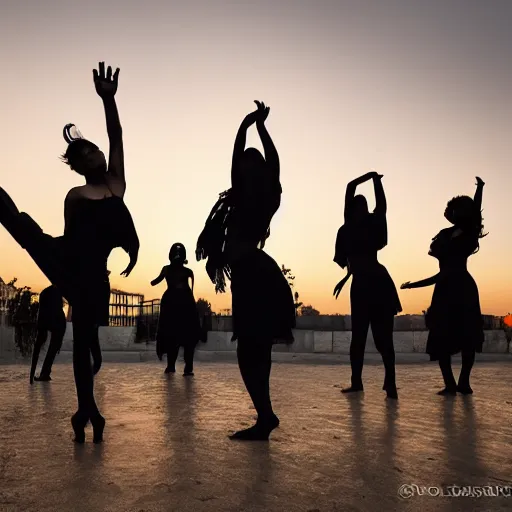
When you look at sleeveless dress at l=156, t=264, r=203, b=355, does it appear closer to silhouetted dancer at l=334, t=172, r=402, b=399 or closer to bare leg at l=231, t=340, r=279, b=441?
silhouetted dancer at l=334, t=172, r=402, b=399

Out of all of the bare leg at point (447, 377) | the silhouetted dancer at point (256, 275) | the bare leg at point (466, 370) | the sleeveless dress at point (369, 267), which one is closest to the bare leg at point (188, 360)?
the sleeveless dress at point (369, 267)

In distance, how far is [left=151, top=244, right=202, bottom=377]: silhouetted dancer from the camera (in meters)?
9.73

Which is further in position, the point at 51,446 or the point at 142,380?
the point at 142,380

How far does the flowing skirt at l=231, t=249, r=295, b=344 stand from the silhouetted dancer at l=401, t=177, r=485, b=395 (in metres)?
3.11

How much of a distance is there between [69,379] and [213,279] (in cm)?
518

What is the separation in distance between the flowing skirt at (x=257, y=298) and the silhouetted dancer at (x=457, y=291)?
10.2ft

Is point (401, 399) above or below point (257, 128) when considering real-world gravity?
below

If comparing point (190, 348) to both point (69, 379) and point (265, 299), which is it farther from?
point (265, 299)

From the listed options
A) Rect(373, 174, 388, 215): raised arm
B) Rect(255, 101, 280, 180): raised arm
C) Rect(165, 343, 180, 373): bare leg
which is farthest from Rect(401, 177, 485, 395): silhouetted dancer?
Rect(165, 343, 180, 373): bare leg

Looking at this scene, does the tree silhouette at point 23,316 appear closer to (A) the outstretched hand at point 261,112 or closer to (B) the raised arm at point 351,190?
(B) the raised arm at point 351,190

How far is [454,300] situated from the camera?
275 inches

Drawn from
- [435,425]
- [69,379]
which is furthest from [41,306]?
[435,425]

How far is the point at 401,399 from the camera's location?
6.50 metres

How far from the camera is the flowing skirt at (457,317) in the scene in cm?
692
